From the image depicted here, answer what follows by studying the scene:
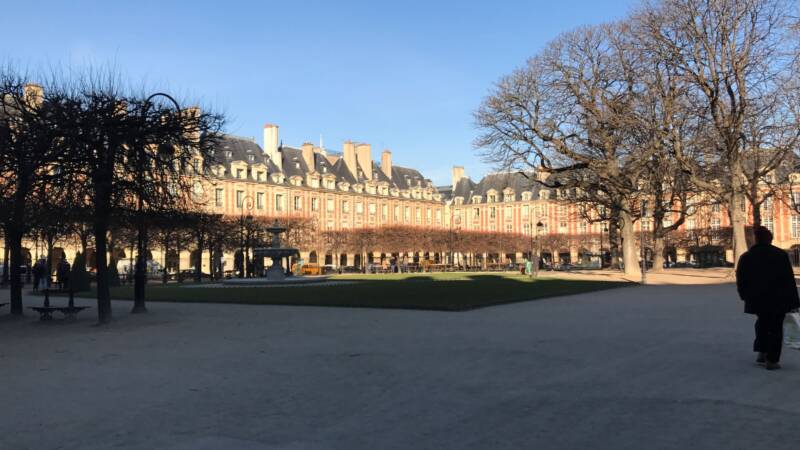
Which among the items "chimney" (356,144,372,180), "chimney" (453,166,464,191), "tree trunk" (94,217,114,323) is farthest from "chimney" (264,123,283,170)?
"tree trunk" (94,217,114,323)

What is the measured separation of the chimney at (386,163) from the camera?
289 feet

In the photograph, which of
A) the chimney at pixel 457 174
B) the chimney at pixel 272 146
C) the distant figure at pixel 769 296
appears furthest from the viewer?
the chimney at pixel 457 174

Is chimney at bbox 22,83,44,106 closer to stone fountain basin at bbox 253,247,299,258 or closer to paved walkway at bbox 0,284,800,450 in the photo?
paved walkway at bbox 0,284,800,450

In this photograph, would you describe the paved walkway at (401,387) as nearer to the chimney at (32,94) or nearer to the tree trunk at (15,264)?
the tree trunk at (15,264)

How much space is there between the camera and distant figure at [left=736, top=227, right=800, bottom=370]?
7.60m

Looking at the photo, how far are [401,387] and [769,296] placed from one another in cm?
449

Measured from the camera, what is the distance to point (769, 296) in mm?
7715

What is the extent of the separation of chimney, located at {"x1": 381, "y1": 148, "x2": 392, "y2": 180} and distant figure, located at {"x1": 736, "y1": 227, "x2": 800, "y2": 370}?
262ft

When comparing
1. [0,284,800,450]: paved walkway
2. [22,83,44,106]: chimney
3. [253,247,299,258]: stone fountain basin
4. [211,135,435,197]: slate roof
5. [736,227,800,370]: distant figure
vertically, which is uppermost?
[211,135,435,197]: slate roof

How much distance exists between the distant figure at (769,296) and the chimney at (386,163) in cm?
7985

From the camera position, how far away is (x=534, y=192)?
88375 millimetres

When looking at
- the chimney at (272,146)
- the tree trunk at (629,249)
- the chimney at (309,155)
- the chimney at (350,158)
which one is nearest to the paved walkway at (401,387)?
the tree trunk at (629,249)

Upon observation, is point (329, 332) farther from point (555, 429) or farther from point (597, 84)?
point (597, 84)

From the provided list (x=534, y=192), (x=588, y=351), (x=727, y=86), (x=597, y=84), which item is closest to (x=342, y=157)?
(x=534, y=192)
